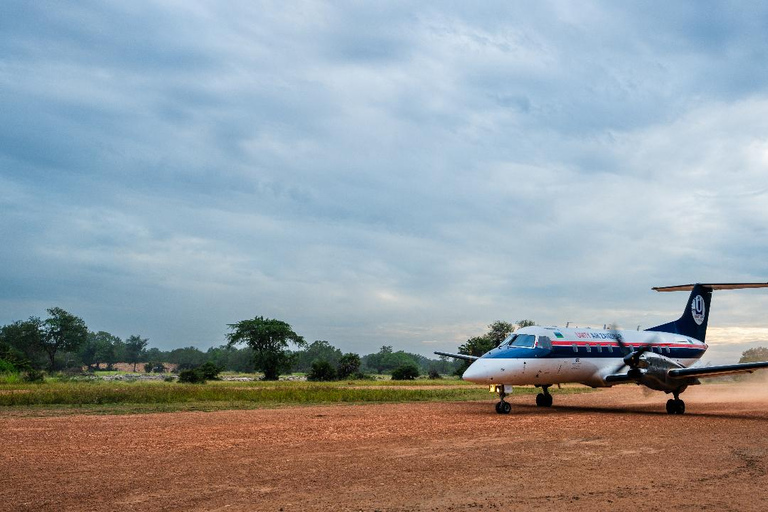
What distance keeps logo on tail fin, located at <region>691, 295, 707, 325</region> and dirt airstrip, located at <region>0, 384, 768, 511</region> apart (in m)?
10.6

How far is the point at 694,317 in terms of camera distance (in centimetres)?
3064

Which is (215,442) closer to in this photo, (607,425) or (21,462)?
(21,462)

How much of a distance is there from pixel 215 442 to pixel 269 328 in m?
68.2

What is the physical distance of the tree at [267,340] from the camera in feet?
257

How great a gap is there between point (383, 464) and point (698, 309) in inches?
963

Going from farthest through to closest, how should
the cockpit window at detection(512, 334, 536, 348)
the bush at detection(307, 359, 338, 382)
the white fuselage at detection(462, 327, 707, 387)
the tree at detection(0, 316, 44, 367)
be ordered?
the tree at detection(0, 316, 44, 367)
the bush at detection(307, 359, 338, 382)
the cockpit window at detection(512, 334, 536, 348)
the white fuselage at detection(462, 327, 707, 387)

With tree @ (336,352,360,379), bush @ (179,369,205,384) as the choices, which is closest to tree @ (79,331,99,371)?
tree @ (336,352,360,379)

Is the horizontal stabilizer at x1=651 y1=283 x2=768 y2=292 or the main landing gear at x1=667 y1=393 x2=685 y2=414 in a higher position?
the horizontal stabilizer at x1=651 y1=283 x2=768 y2=292

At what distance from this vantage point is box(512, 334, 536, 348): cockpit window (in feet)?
79.1

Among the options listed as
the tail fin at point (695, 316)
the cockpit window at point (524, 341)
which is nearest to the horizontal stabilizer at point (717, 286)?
the tail fin at point (695, 316)

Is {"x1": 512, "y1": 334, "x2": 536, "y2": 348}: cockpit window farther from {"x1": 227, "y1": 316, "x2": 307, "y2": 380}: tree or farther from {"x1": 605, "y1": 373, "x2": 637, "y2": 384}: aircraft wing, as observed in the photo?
{"x1": 227, "y1": 316, "x2": 307, "y2": 380}: tree

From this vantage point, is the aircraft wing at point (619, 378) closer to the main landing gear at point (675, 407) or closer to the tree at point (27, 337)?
the main landing gear at point (675, 407)

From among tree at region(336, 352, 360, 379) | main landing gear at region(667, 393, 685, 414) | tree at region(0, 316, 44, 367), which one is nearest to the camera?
main landing gear at region(667, 393, 685, 414)

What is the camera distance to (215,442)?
1513cm
